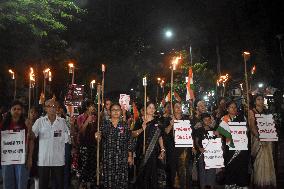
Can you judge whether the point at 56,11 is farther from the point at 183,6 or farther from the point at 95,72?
the point at 95,72

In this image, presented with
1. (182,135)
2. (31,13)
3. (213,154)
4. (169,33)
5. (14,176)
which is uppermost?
(169,33)

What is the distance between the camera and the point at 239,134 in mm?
8664

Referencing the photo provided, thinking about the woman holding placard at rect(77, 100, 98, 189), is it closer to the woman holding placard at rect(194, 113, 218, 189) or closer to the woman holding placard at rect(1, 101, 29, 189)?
the woman holding placard at rect(1, 101, 29, 189)

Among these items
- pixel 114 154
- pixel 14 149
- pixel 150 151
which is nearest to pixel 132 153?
pixel 114 154

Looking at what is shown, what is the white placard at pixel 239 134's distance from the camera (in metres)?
8.62

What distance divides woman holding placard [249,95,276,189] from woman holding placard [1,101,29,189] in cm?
499

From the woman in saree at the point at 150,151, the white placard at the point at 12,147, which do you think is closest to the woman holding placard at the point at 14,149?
the white placard at the point at 12,147

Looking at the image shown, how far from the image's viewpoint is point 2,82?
22281mm

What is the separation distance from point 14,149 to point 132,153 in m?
2.26

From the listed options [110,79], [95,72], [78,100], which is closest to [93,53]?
[95,72]

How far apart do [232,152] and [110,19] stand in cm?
2896

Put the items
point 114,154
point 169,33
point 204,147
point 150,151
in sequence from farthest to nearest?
point 169,33 < point 204,147 < point 150,151 < point 114,154

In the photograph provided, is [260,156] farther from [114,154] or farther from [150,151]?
[114,154]

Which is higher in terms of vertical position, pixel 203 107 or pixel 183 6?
pixel 183 6
